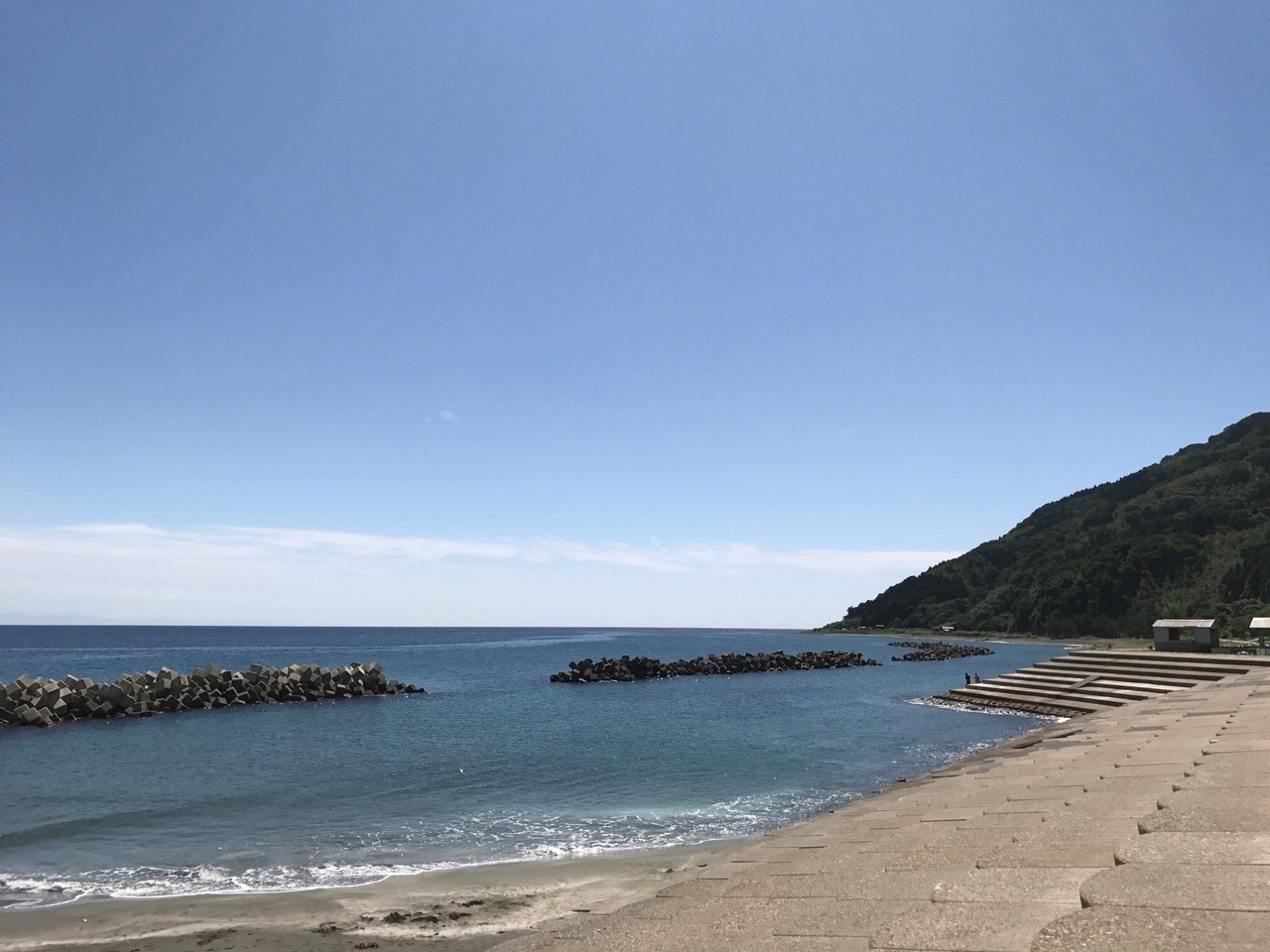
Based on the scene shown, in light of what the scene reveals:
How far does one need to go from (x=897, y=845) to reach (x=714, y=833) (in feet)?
30.6

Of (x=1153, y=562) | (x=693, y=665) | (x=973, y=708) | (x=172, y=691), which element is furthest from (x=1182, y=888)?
(x=1153, y=562)

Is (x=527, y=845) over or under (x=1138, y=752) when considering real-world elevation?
under

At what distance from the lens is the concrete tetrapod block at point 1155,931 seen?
146 inches

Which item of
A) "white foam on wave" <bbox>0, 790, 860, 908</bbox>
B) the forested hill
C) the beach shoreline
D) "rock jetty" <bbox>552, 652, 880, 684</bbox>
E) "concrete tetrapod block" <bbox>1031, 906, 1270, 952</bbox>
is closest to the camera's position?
"concrete tetrapod block" <bbox>1031, 906, 1270, 952</bbox>

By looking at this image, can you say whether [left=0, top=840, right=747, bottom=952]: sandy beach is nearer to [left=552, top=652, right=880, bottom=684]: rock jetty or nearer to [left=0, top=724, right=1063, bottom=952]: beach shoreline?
[left=0, top=724, right=1063, bottom=952]: beach shoreline

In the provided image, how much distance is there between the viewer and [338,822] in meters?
19.0

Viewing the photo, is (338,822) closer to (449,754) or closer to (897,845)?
(449,754)

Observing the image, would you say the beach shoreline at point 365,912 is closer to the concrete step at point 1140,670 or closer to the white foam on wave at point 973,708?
the white foam on wave at point 973,708

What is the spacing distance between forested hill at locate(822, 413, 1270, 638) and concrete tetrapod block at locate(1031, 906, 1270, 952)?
74.8m

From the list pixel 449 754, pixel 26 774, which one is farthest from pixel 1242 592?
pixel 26 774

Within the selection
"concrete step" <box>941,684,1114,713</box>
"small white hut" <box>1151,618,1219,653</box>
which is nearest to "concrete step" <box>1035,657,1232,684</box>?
"concrete step" <box>941,684,1114,713</box>

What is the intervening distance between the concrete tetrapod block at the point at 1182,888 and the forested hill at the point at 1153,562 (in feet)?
242

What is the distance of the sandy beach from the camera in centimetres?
1121

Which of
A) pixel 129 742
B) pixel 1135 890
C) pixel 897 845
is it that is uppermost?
pixel 1135 890
